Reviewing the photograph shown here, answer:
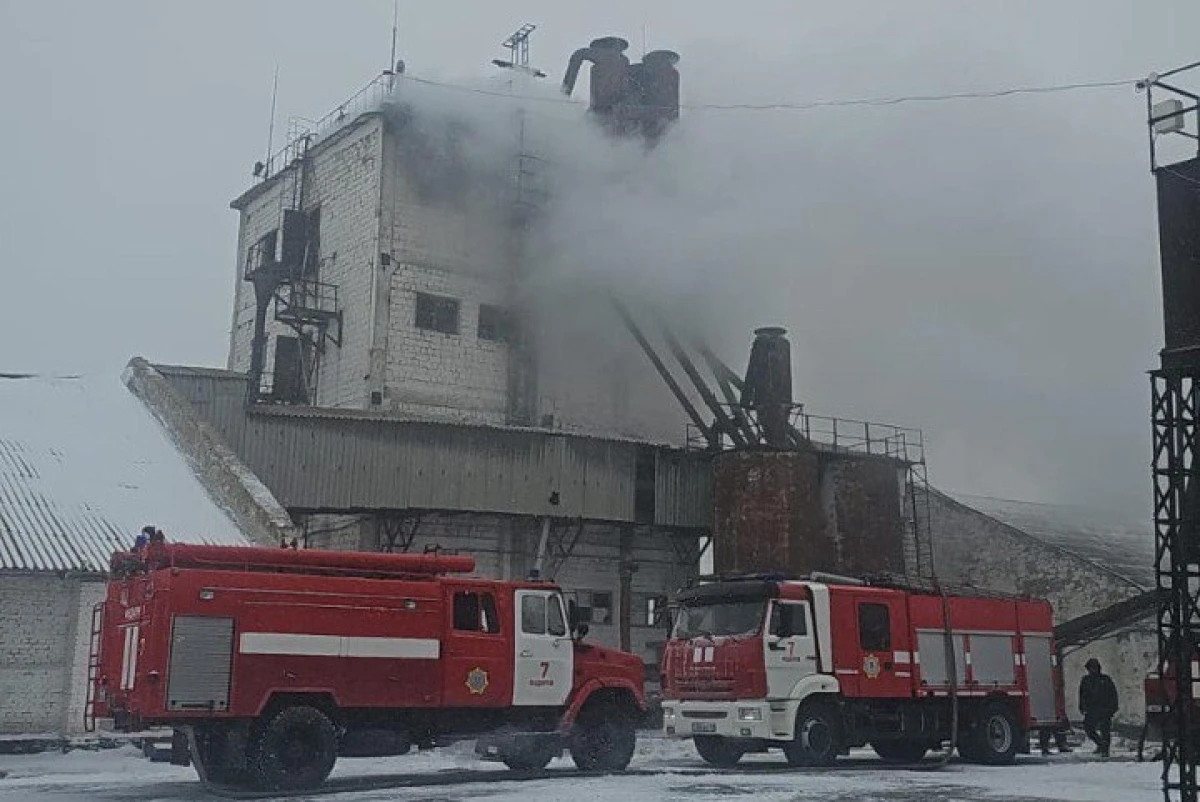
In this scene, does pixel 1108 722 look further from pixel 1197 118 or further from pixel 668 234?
pixel 668 234

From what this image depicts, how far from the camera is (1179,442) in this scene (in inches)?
480

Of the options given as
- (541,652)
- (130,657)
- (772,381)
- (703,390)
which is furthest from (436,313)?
(130,657)

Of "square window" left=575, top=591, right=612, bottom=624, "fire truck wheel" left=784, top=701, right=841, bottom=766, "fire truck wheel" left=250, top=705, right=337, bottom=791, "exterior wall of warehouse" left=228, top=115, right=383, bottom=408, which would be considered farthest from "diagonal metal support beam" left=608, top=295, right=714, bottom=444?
"fire truck wheel" left=250, top=705, right=337, bottom=791

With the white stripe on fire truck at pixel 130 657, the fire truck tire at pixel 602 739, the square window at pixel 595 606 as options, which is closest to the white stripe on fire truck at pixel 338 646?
the white stripe on fire truck at pixel 130 657

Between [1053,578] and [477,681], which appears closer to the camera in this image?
[477,681]

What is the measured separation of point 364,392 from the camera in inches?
1262

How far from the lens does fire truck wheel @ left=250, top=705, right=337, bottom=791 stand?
1345 cm

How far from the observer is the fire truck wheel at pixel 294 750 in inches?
530

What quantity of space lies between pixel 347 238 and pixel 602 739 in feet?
69.2

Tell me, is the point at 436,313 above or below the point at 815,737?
above

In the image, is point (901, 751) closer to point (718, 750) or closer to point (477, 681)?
point (718, 750)

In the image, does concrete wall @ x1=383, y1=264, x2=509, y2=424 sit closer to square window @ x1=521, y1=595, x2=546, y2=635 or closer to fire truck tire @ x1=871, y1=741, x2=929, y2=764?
fire truck tire @ x1=871, y1=741, x2=929, y2=764

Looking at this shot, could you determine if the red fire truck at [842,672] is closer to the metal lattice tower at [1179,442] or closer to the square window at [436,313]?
the metal lattice tower at [1179,442]

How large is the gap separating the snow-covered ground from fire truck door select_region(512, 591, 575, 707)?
4.18 feet
